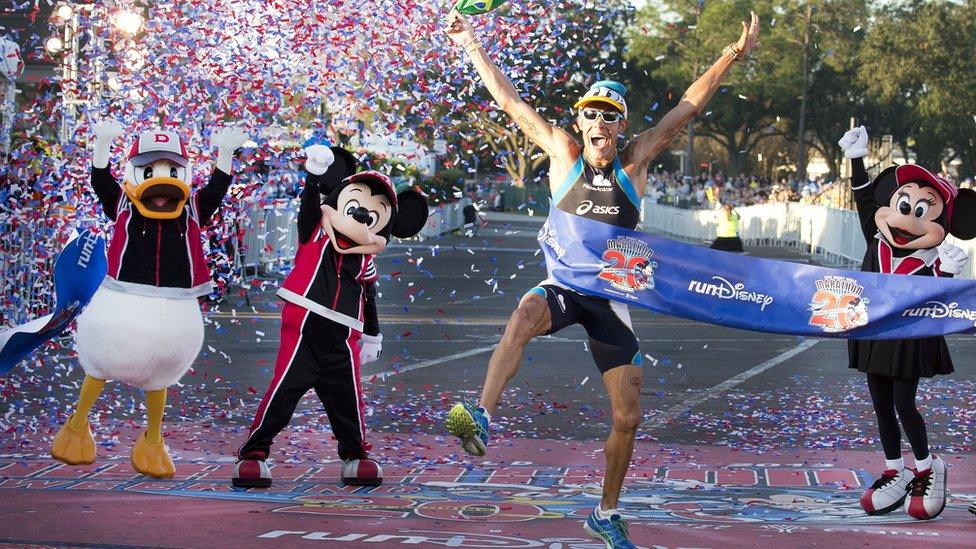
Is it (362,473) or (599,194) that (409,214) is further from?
(599,194)

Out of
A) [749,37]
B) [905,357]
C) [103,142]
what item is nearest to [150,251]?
[103,142]

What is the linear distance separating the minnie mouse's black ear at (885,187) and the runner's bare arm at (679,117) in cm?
97

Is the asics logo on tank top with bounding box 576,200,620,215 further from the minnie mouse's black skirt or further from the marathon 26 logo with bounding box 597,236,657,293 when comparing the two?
the minnie mouse's black skirt

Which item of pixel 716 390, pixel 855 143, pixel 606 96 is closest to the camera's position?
pixel 606 96

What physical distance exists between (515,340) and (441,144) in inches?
175

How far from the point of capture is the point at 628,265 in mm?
6965

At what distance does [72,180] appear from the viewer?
32.3 feet

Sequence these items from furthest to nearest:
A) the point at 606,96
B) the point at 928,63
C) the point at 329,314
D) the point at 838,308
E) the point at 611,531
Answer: the point at 928,63 → the point at 329,314 → the point at 838,308 → the point at 606,96 → the point at 611,531

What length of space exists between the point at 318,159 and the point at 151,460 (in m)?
1.67

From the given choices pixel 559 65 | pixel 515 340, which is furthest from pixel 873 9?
pixel 515 340

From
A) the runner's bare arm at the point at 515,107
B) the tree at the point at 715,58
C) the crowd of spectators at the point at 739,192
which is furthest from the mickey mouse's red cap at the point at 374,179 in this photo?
the tree at the point at 715,58

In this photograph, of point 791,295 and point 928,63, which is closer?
point 791,295

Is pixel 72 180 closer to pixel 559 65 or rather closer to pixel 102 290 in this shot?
pixel 102 290

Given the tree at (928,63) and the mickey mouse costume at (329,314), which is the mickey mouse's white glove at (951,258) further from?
the tree at (928,63)
